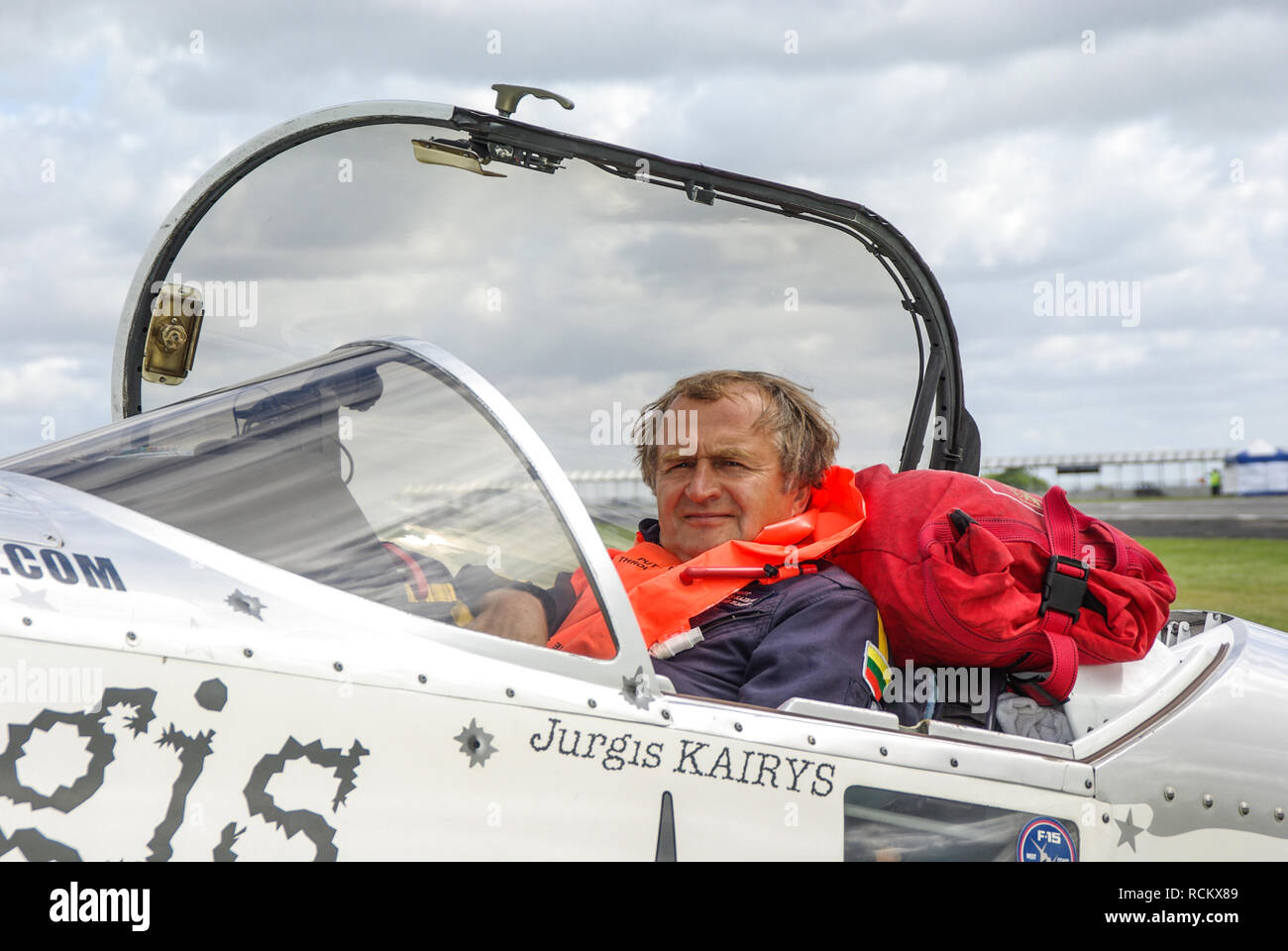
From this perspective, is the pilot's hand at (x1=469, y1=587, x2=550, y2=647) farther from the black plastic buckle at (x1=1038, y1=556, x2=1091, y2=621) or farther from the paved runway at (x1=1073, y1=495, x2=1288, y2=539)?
the paved runway at (x1=1073, y1=495, x2=1288, y2=539)

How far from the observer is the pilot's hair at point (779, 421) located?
240cm

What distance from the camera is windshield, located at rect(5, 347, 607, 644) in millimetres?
1483

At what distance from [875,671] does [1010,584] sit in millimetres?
302

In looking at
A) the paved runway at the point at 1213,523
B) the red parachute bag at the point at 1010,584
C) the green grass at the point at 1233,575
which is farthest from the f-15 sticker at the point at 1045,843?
the paved runway at the point at 1213,523

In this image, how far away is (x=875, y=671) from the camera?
195cm

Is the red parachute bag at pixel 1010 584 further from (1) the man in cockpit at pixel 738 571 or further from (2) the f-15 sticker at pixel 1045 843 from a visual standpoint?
(2) the f-15 sticker at pixel 1045 843

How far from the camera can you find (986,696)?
205 cm

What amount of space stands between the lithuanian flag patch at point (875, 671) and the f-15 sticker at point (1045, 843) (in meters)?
0.34

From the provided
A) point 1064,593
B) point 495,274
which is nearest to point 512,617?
point 1064,593

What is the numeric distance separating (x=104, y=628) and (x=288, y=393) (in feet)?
1.91

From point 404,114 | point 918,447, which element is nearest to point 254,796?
point 404,114

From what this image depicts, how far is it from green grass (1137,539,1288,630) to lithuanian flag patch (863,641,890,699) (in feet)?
19.2

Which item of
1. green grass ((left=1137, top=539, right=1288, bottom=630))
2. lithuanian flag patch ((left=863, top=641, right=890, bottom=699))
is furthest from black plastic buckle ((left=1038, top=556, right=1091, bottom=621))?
green grass ((left=1137, top=539, right=1288, bottom=630))

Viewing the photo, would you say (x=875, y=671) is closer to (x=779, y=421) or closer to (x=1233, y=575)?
(x=779, y=421)
